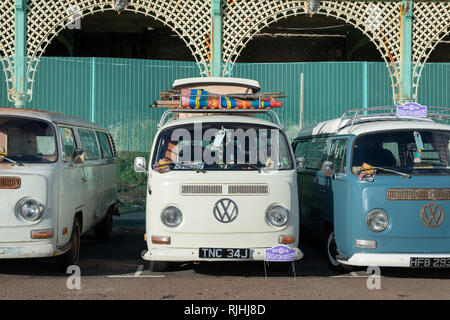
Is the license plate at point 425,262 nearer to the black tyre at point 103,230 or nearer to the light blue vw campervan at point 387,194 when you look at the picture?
the light blue vw campervan at point 387,194

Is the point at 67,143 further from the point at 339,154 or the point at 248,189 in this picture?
the point at 339,154

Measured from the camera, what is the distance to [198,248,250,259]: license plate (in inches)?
240

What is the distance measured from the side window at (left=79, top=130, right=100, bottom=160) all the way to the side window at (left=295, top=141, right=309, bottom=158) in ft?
10.5

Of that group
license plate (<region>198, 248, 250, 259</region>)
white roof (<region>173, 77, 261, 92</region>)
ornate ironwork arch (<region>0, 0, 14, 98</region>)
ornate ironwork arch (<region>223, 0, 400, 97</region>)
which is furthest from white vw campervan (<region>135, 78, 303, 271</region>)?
ornate ironwork arch (<region>0, 0, 14, 98</region>)

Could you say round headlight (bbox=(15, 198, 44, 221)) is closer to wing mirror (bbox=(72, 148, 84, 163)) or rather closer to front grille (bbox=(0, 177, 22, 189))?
front grille (bbox=(0, 177, 22, 189))

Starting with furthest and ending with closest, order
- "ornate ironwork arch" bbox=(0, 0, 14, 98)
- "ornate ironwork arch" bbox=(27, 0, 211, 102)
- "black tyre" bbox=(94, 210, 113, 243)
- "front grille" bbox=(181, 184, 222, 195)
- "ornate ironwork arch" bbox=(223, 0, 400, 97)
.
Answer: "ornate ironwork arch" bbox=(223, 0, 400, 97)
"ornate ironwork arch" bbox=(27, 0, 211, 102)
"ornate ironwork arch" bbox=(0, 0, 14, 98)
"black tyre" bbox=(94, 210, 113, 243)
"front grille" bbox=(181, 184, 222, 195)

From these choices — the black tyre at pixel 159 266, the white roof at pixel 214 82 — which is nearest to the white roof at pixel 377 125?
the white roof at pixel 214 82

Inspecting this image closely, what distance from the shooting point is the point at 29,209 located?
6078 mm

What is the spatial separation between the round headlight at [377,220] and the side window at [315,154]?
69.5 inches

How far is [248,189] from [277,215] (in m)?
0.42

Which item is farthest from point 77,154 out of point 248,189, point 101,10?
point 101,10

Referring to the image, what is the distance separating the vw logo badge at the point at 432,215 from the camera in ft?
20.3
